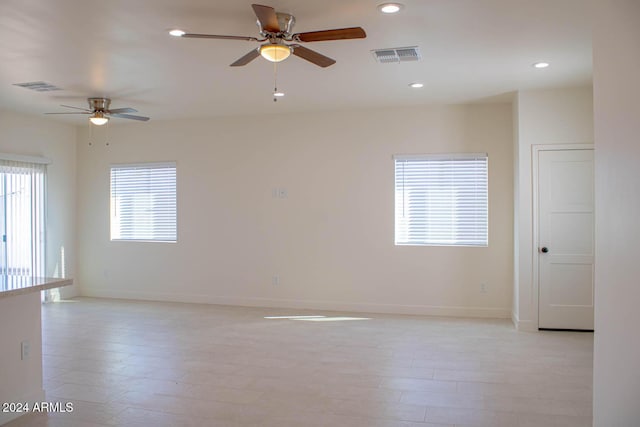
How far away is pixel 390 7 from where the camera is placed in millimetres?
3357

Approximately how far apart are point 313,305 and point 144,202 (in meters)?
3.06

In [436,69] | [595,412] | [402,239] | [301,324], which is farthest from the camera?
[402,239]

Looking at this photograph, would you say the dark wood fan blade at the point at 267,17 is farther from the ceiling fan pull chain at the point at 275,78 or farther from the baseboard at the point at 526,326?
the baseboard at the point at 526,326

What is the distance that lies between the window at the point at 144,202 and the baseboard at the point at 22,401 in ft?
14.0

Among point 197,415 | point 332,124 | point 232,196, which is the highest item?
point 332,124

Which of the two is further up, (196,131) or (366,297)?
(196,131)

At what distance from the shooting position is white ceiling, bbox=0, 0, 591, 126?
3.44 m

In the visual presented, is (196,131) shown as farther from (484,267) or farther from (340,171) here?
(484,267)

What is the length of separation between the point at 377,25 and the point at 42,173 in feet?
19.1

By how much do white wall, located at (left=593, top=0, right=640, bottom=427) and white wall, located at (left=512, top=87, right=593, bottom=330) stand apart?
364cm

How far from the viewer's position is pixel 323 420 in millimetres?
3338

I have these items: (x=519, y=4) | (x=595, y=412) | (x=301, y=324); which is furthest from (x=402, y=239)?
(x=595, y=412)

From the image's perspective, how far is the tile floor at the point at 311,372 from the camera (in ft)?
11.2

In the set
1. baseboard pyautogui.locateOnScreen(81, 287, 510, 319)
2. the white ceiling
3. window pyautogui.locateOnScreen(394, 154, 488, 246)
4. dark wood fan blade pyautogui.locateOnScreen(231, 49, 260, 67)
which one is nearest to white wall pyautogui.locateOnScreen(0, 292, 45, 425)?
the white ceiling
